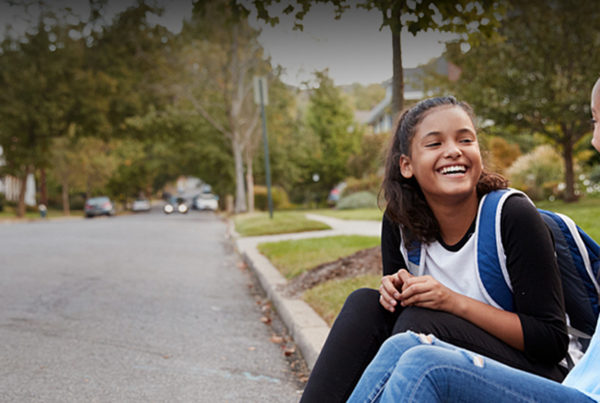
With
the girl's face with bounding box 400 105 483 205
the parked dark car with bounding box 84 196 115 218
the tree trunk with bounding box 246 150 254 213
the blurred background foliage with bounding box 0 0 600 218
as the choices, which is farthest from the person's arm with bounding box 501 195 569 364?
the parked dark car with bounding box 84 196 115 218

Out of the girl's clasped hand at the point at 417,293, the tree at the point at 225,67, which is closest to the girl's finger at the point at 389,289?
the girl's clasped hand at the point at 417,293

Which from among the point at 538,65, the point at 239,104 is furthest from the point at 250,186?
the point at 538,65

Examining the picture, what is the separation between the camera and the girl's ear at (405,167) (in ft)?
7.88

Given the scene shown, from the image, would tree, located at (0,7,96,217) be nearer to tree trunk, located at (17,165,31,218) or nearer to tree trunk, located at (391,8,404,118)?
tree trunk, located at (17,165,31,218)

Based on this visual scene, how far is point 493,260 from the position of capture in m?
1.98

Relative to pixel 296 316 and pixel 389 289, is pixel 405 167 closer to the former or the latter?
pixel 389 289

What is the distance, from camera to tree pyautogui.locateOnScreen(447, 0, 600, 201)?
1445cm

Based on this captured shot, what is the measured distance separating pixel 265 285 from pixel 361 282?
176 centimetres

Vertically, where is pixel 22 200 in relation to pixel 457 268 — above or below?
below

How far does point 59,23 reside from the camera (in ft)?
97.6

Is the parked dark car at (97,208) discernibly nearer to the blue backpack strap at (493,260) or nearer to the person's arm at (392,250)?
the person's arm at (392,250)

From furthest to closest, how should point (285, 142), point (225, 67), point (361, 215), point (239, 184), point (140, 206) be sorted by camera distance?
point (140, 206)
point (285, 142)
point (239, 184)
point (225, 67)
point (361, 215)

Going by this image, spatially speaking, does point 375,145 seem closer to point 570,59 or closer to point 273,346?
point 570,59

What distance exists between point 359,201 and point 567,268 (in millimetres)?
27002
